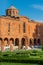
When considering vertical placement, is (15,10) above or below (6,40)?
above

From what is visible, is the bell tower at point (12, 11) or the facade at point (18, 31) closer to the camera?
the facade at point (18, 31)

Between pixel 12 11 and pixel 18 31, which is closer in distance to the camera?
pixel 18 31

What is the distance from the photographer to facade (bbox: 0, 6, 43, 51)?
45812 millimetres

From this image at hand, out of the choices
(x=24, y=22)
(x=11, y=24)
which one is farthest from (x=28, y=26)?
(x=11, y=24)

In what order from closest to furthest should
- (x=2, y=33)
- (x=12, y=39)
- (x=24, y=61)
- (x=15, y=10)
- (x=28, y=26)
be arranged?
(x=24, y=61), (x=2, y=33), (x=12, y=39), (x=28, y=26), (x=15, y=10)

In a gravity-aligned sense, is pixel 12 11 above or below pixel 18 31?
above

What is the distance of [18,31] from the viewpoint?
159ft

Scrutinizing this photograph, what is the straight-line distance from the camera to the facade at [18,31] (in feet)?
150

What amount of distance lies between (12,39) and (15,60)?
96.9 ft

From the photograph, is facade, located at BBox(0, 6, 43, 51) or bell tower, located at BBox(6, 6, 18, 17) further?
bell tower, located at BBox(6, 6, 18, 17)

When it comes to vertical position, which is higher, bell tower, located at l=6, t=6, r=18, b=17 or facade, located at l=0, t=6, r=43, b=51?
bell tower, located at l=6, t=6, r=18, b=17

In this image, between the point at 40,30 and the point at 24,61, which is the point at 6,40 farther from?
the point at 24,61

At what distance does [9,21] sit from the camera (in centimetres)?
4691

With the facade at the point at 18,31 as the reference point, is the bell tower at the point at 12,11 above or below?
above
